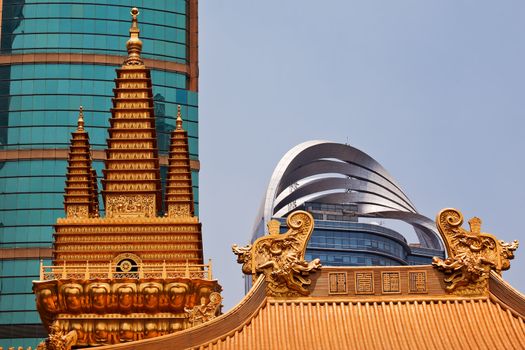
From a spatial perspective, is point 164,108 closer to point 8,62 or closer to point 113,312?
point 8,62

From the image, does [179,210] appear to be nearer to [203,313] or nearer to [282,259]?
[203,313]

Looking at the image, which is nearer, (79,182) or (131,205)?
(131,205)

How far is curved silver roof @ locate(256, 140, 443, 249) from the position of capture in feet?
451

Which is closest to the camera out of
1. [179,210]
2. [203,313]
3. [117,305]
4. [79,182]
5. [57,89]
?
[203,313]

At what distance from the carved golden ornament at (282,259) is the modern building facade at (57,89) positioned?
2337 inches

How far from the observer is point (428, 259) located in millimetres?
144500

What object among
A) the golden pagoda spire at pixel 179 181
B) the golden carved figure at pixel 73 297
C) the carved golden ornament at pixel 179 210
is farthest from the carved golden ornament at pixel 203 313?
the carved golden ornament at pixel 179 210

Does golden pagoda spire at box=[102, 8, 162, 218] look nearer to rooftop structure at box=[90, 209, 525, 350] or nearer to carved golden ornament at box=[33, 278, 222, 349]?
carved golden ornament at box=[33, 278, 222, 349]

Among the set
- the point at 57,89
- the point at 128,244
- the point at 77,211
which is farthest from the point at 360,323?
the point at 57,89

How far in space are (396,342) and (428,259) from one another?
113192mm

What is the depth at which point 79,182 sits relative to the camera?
6081 centimetres

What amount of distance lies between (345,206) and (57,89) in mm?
50596

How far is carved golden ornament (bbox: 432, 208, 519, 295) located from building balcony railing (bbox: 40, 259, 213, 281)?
59.0 ft

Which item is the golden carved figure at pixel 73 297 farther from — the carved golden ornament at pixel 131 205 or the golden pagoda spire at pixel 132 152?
the carved golden ornament at pixel 131 205
